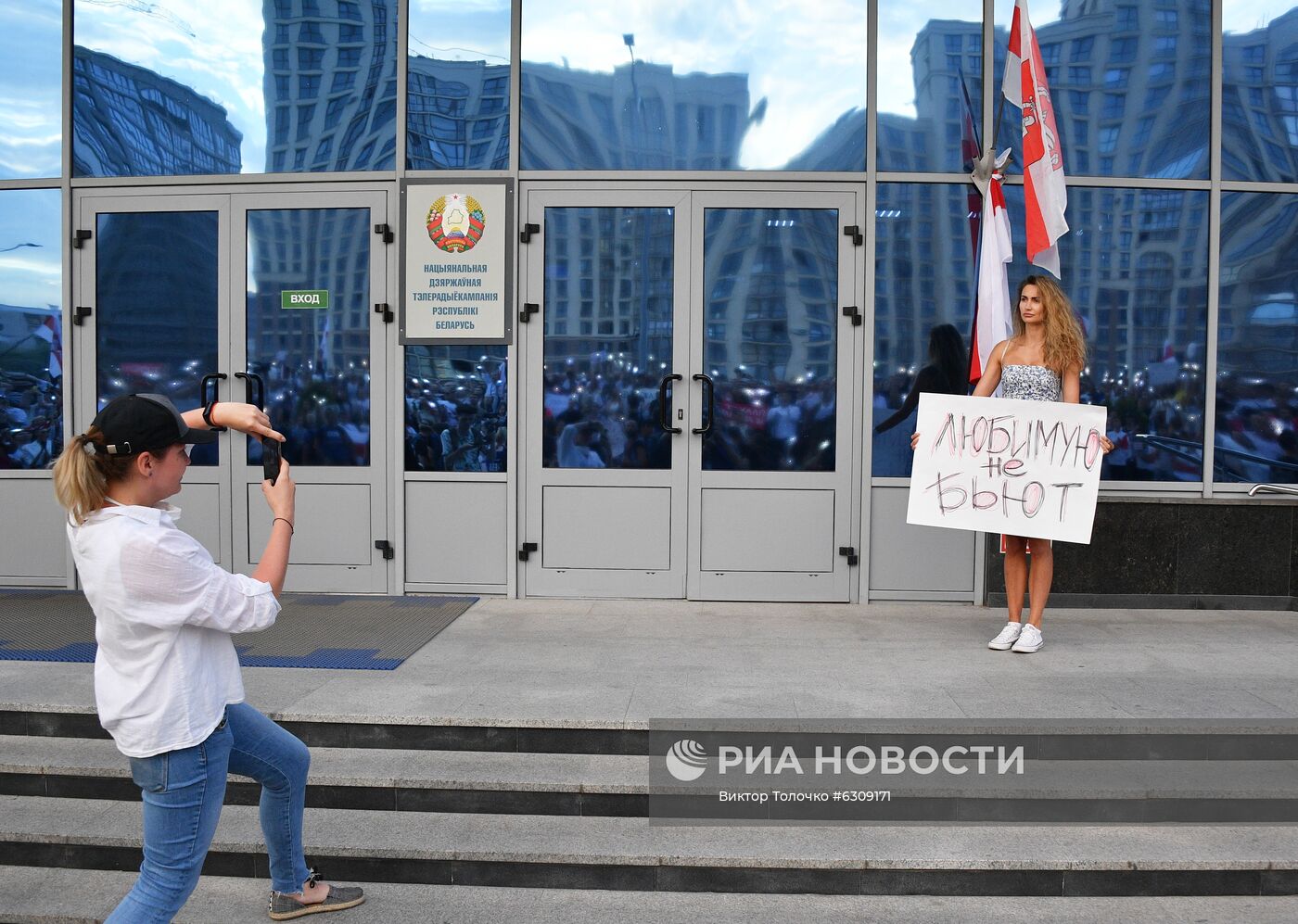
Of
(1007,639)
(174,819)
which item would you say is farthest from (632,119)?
(174,819)

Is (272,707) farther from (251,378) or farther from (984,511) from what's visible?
(984,511)

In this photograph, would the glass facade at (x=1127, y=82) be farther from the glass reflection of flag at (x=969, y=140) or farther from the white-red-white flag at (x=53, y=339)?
the white-red-white flag at (x=53, y=339)

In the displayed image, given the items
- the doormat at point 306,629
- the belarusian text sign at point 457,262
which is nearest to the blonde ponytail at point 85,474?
the doormat at point 306,629

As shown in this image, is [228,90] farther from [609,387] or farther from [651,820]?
[651,820]

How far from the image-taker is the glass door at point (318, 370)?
6.57 meters

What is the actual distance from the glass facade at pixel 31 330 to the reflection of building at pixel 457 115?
2.44 meters

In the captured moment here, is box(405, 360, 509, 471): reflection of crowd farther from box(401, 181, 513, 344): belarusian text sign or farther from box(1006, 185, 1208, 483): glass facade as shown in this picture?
box(1006, 185, 1208, 483): glass facade

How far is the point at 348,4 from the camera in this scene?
21.3 ft

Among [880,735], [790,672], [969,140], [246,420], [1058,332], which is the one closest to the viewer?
[246,420]

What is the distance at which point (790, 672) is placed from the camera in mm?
4789

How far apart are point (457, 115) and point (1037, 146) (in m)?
3.44

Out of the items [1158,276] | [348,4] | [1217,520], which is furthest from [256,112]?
[1217,520]

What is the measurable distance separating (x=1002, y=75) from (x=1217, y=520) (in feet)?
9.88

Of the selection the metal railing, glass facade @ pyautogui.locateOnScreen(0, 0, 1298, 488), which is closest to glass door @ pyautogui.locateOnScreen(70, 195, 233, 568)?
glass facade @ pyautogui.locateOnScreen(0, 0, 1298, 488)
